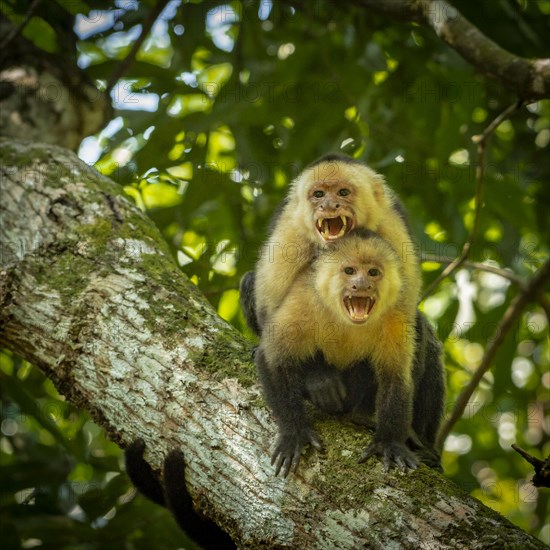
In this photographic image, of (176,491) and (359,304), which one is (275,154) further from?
(176,491)

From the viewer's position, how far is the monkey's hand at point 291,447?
12.3 feet

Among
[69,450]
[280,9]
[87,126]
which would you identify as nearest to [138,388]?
[69,450]

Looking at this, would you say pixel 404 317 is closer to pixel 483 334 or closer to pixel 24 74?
pixel 483 334

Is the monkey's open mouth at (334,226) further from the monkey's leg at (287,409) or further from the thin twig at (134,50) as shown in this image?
the thin twig at (134,50)

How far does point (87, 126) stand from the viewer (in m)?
7.21

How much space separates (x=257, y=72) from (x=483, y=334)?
12.1 feet

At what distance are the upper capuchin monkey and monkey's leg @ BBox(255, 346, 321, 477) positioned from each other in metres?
0.65

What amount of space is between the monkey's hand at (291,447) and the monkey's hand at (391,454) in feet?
0.93

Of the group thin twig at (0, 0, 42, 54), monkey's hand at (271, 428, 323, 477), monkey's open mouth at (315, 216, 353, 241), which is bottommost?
monkey's hand at (271, 428, 323, 477)

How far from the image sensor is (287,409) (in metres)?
4.25

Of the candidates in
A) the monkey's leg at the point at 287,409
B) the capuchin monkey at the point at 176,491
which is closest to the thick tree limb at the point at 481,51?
the monkey's leg at the point at 287,409

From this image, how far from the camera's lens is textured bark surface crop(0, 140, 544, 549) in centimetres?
341

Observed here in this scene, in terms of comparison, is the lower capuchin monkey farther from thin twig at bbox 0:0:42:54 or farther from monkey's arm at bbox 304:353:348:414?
thin twig at bbox 0:0:42:54

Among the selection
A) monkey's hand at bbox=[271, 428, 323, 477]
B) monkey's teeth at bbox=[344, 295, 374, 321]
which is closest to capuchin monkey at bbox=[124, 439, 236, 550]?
monkey's hand at bbox=[271, 428, 323, 477]
